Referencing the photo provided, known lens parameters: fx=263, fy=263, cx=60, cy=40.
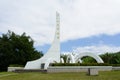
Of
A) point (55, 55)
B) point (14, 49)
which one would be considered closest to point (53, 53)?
point (55, 55)

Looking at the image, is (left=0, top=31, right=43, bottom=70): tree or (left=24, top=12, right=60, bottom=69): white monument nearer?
(left=24, top=12, right=60, bottom=69): white monument

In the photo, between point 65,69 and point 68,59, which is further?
point 68,59

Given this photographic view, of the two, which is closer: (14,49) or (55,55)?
(55,55)

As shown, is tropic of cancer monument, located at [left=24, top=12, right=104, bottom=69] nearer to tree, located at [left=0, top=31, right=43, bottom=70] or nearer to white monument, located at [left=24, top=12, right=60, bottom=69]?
white monument, located at [left=24, top=12, right=60, bottom=69]

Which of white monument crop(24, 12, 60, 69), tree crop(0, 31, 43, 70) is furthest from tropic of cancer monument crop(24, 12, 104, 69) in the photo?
tree crop(0, 31, 43, 70)

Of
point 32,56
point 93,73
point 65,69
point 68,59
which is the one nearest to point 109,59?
point 32,56

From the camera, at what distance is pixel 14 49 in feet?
147

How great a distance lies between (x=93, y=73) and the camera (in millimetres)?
20438

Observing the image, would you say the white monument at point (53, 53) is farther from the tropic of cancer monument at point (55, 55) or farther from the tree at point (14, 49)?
the tree at point (14, 49)

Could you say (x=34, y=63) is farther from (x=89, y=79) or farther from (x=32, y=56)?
(x=89, y=79)

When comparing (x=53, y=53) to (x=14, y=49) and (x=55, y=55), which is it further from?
(x=14, y=49)

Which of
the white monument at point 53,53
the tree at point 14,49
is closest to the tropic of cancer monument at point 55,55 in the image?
the white monument at point 53,53

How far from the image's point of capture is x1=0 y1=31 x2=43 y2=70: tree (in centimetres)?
4412

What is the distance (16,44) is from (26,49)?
1911mm
